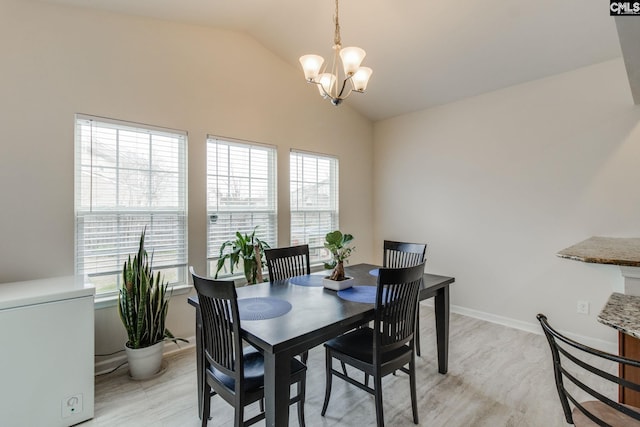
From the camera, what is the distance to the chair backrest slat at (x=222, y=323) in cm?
150

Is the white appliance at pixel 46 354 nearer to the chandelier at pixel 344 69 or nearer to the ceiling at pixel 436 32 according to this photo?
the chandelier at pixel 344 69

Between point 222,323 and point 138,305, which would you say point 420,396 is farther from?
point 138,305

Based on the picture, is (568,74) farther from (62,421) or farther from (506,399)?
(62,421)

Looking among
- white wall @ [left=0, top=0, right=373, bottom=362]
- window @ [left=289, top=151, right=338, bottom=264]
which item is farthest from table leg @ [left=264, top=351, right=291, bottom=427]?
window @ [left=289, top=151, right=338, bottom=264]

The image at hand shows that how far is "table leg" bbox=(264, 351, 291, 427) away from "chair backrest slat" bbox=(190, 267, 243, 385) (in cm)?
19

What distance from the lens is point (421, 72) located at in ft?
11.9

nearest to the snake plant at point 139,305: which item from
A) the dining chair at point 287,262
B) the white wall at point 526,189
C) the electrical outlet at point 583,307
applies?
the dining chair at point 287,262

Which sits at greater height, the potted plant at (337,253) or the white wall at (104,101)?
the white wall at (104,101)

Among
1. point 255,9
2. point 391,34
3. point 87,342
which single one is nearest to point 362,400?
point 87,342

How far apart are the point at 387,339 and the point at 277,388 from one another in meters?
0.78

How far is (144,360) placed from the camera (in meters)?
2.51

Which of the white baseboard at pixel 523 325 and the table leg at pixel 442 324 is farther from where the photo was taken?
the white baseboard at pixel 523 325

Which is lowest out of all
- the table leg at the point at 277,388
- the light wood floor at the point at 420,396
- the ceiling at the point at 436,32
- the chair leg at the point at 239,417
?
the light wood floor at the point at 420,396

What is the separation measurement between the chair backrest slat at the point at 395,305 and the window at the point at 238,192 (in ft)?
6.97
